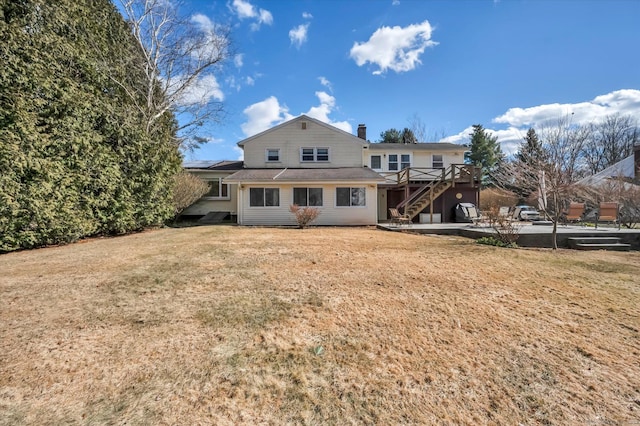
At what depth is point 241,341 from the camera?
3.08 meters

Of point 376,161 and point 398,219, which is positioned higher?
point 376,161

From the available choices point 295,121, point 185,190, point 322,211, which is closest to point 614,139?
point 295,121

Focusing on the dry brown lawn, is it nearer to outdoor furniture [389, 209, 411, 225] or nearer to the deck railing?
outdoor furniture [389, 209, 411, 225]

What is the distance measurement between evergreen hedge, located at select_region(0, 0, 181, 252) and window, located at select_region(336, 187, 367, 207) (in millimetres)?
9441

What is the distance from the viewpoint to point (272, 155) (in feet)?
60.1

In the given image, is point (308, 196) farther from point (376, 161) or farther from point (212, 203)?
point (212, 203)

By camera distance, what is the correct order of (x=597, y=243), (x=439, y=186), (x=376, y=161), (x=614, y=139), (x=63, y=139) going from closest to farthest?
(x=63, y=139) → (x=597, y=243) → (x=439, y=186) → (x=376, y=161) → (x=614, y=139)

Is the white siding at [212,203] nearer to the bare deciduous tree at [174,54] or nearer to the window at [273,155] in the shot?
the window at [273,155]

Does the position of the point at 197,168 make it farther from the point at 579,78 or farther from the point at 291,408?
the point at 579,78

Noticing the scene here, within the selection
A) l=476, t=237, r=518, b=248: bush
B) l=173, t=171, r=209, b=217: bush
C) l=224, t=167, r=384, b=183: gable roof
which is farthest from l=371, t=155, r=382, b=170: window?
l=173, t=171, r=209, b=217: bush

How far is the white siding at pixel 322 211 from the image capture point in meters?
15.9

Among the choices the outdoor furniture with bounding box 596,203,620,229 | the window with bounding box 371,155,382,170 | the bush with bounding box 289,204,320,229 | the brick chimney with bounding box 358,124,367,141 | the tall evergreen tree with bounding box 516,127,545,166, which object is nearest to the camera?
the tall evergreen tree with bounding box 516,127,545,166

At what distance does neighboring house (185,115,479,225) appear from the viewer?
15883 millimetres

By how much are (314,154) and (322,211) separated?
451 centimetres
